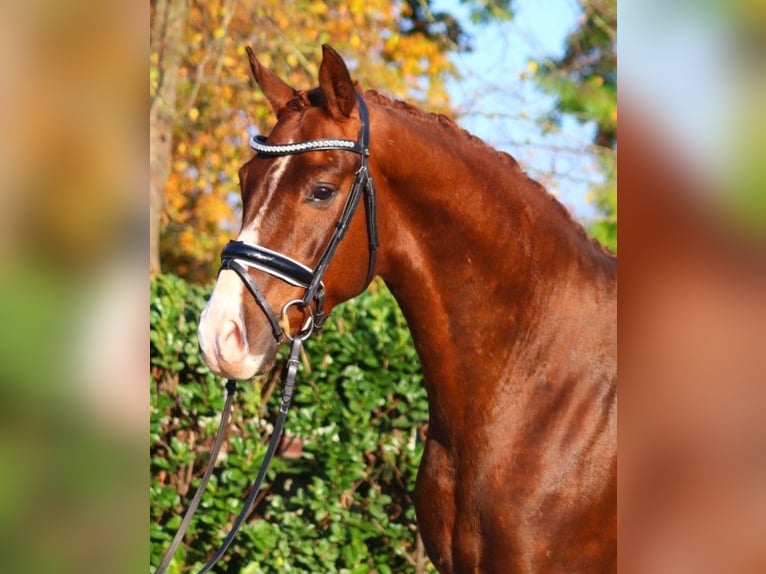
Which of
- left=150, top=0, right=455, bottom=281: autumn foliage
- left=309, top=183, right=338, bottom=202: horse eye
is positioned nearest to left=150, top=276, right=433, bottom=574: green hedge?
left=309, top=183, right=338, bottom=202: horse eye

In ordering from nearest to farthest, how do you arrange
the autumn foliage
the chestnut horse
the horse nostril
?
the horse nostril → the chestnut horse → the autumn foliage

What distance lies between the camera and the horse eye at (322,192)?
2328 mm

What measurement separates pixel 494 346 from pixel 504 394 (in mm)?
138

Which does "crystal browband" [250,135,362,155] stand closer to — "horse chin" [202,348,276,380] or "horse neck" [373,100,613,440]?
"horse neck" [373,100,613,440]

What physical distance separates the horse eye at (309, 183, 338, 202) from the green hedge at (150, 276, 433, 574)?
207 cm

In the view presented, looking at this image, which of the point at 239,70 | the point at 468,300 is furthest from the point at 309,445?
the point at 239,70

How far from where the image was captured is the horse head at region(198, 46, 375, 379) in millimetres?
2211

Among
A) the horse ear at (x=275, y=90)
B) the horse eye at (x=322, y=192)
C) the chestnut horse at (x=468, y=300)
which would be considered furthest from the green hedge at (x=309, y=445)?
the horse eye at (x=322, y=192)

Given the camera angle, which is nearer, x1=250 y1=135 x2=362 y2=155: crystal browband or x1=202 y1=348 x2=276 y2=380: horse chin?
x1=202 y1=348 x2=276 y2=380: horse chin

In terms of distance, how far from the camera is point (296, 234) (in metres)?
2.29

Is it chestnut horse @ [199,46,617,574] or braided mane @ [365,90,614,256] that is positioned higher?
braided mane @ [365,90,614,256]
